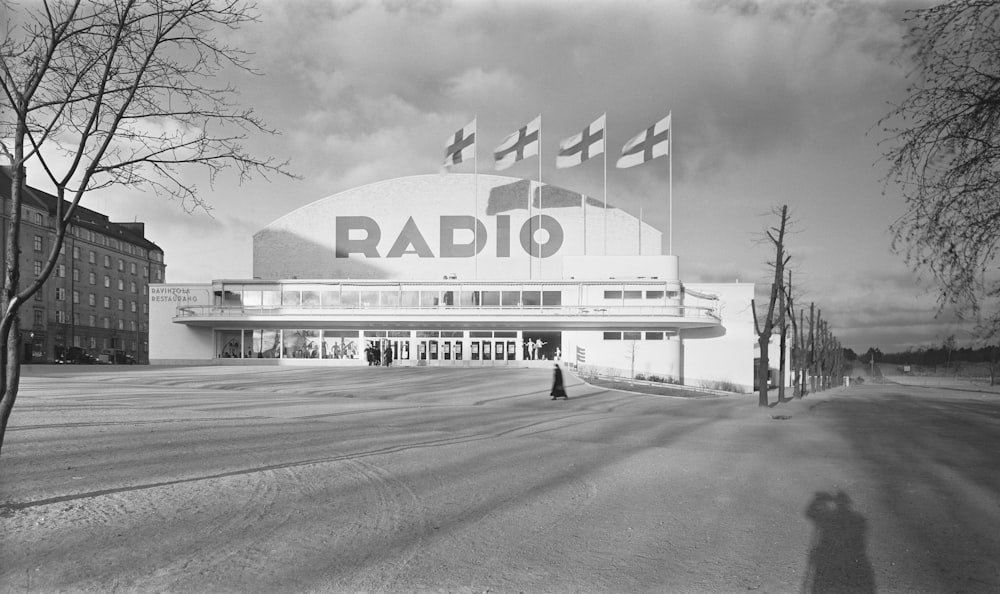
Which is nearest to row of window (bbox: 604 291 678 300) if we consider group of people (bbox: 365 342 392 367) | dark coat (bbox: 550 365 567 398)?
group of people (bbox: 365 342 392 367)

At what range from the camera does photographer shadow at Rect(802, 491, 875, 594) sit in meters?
5.23

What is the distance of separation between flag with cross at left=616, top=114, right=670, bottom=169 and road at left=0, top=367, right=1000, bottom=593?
1512 inches

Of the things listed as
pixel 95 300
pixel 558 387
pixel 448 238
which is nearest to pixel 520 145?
pixel 448 238

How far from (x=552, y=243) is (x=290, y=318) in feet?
77.2

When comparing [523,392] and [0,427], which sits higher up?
[0,427]

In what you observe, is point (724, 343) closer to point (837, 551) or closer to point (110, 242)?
point (837, 551)

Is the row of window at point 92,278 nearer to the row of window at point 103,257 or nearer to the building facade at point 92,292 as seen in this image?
the building facade at point 92,292

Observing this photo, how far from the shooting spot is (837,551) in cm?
602

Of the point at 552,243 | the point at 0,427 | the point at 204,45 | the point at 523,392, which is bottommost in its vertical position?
the point at 523,392

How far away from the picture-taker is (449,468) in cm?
956

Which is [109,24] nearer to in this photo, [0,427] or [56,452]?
[0,427]

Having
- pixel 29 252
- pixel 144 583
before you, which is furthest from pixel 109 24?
pixel 29 252

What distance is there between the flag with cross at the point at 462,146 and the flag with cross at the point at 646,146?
10.9 metres

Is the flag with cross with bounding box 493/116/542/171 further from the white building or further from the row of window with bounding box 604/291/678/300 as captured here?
the row of window with bounding box 604/291/678/300
